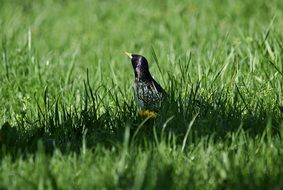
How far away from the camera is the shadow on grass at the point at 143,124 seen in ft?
12.2

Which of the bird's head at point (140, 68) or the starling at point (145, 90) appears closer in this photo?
the starling at point (145, 90)

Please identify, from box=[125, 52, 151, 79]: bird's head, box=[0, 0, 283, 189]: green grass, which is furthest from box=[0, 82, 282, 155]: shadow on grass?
box=[125, 52, 151, 79]: bird's head

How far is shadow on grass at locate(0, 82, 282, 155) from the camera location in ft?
12.2

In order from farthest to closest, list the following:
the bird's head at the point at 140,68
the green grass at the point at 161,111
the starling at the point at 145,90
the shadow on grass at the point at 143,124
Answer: the bird's head at the point at 140,68 < the starling at the point at 145,90 < the shadow on grass at the point at 143,124 < the green grass at the point at 161,111

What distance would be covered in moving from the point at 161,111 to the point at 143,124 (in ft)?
0.70

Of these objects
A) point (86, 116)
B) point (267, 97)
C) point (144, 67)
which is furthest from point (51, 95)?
point (267, 97)

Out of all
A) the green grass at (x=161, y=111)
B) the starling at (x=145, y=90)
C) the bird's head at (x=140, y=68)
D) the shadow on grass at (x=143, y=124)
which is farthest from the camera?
the bird's head at (x=140, y=68)

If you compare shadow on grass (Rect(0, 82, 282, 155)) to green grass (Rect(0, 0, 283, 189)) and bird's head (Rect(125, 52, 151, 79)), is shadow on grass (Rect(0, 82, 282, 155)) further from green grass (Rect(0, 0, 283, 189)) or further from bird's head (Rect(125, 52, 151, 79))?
bird's head (Rect(125, 52, 151, 79))

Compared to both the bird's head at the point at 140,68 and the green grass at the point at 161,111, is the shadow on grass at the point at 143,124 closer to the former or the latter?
the green grass at the point at 161,111

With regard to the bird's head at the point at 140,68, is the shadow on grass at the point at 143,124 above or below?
below

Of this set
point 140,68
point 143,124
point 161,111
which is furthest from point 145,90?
point 143,124

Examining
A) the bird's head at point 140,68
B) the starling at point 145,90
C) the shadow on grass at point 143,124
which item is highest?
the bird's head at point 140,68

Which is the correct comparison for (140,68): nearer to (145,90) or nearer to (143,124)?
(145,90)

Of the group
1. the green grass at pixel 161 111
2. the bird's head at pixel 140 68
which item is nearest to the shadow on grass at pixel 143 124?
the green grass at pixel 161 111
